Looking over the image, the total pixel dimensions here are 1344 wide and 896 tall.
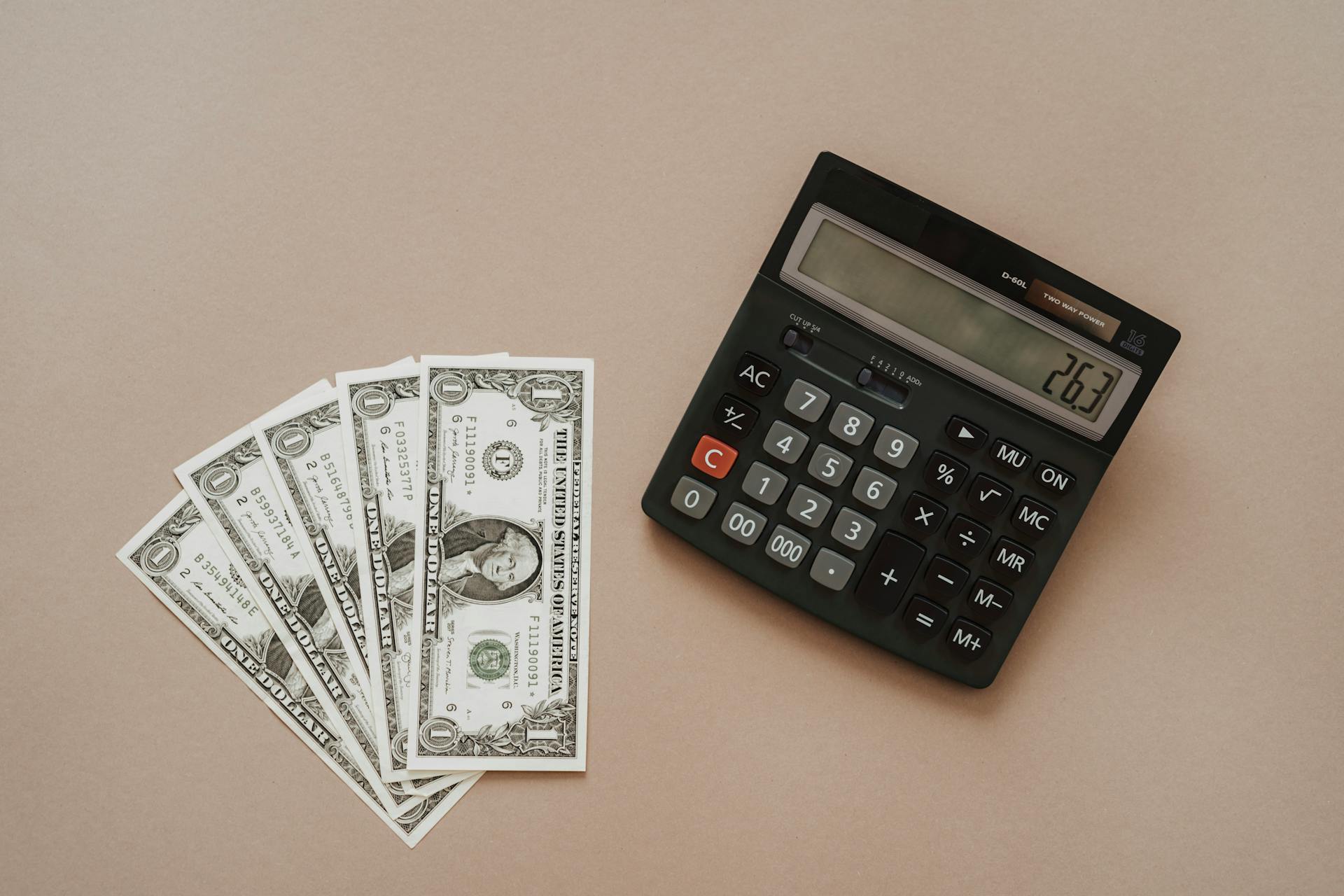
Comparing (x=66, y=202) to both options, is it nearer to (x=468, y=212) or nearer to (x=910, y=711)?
(x=468, y=212)

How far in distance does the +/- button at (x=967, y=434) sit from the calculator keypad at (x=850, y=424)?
0.06 metres

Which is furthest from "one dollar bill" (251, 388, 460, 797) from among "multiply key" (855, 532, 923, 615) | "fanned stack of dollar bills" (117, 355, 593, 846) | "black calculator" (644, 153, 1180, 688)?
"multiply key" (855, 532, 923, 615)

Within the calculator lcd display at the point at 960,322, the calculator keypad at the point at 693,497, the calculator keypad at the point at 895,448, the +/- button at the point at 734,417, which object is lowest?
the calculator keypad at the point at 693,497

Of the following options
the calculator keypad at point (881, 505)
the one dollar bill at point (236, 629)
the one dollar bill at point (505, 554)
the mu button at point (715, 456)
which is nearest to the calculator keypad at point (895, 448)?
the calculator keypad at point (881, 505)

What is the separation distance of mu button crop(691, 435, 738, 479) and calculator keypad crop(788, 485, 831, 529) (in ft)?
0.18

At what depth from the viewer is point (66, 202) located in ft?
2.30

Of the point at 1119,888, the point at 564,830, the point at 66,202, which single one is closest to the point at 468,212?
the point at 66,202

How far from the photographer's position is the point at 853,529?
0.64 m

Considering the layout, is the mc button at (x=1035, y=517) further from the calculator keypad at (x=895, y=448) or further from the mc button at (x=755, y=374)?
the mc button at (x=755, y=374)

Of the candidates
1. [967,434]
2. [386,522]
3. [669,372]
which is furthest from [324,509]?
[967,434]

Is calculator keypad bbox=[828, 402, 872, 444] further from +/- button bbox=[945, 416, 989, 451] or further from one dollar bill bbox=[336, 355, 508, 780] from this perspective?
one dollar bill bbox=[336, 355, 508, 780]

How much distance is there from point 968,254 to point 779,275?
0.14 m

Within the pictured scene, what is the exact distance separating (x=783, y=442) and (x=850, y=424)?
52mm

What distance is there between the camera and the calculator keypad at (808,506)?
25.3 inches
